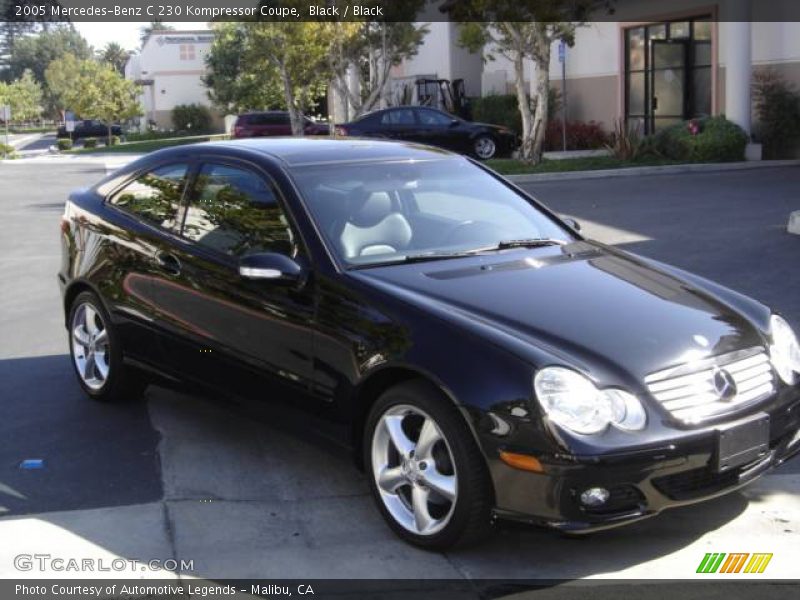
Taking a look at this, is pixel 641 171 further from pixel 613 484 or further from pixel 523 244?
pixel 613 484

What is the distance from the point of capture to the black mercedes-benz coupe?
395cm

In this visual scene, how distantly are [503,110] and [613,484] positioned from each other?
92.0 ft

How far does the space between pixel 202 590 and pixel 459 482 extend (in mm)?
1071

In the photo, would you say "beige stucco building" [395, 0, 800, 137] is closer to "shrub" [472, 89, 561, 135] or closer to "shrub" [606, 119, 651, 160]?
"shrub" [472, 89, 561, 135]

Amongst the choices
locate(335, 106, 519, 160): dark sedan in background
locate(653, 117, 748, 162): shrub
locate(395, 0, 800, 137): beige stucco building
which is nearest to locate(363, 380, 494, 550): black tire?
locate(653, 117, 748, 162): shrub

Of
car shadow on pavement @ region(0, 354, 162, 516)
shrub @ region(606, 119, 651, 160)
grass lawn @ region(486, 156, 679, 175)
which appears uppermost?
shrub @ region(606, 119, 651, 160)

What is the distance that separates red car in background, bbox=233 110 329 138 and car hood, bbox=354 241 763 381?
3453 cm

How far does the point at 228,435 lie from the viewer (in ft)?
19.4

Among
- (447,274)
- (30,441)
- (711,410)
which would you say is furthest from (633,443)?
(30,441)

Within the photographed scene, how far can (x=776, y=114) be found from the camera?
2194 cm

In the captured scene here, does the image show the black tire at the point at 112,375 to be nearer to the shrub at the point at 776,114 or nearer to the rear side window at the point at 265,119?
the shrub at the point at 776,114

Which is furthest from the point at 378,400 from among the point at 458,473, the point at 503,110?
the point at 503,110

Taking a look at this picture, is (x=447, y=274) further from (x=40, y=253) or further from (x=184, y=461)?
(x=40, y=253)

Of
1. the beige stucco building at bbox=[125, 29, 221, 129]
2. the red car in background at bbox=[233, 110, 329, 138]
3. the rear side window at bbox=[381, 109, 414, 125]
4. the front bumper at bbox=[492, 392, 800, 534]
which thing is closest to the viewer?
the front bumper at bbox=[492, 392, 800, 534]
